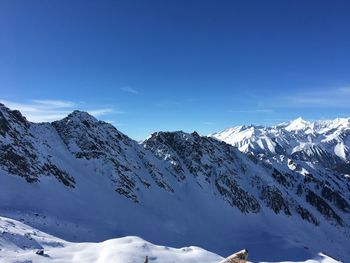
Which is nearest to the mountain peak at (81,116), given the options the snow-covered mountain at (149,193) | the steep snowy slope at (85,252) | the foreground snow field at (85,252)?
the snow-covered mountain at (149,193)

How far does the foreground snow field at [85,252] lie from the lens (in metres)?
25.9

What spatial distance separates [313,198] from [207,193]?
67.9 metres

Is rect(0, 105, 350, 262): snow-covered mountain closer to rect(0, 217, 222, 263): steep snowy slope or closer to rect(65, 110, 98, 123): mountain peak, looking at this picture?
rect(65, 110, 98, 123): mountain peak

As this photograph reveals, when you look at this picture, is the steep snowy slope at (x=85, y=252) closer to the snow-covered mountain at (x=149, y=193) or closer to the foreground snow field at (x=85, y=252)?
the foreground snow field at (x=85, y=252)

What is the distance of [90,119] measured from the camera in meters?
91.6

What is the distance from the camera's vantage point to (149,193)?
8269 centimetres

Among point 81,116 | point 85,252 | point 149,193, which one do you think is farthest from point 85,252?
point 81,116

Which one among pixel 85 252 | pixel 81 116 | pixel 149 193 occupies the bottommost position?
pixel 85 252

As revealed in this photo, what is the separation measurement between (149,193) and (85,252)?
52827 mm

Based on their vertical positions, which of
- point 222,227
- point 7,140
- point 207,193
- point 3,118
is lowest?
point 222,227

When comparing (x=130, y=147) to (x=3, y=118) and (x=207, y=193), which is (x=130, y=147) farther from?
(x=3, y=118)

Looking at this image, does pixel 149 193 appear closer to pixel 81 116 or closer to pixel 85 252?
pixel 81 116

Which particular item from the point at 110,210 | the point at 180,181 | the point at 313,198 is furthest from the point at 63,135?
the point at 313,198

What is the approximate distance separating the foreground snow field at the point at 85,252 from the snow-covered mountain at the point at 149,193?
14804 millimetres
